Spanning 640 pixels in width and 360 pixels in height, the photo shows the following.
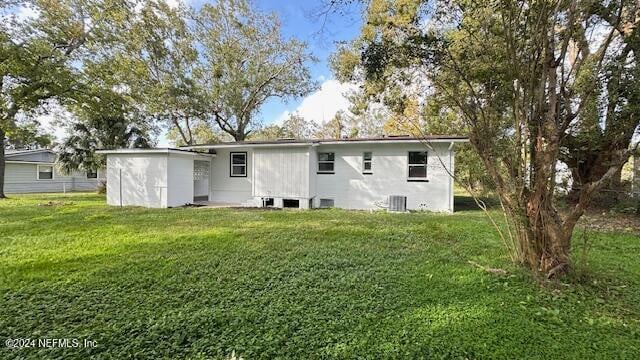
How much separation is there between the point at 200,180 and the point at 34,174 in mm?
16485

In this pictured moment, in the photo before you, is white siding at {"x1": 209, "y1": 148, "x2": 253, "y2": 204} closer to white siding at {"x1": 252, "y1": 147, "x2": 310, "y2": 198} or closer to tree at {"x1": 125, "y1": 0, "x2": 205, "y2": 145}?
white siding at {"x1": 252, "y1": 147, "x2": 310, "y2": 198}

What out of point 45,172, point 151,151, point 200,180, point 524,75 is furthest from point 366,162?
point 45,172

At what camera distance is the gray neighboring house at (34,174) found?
2064 centimetres

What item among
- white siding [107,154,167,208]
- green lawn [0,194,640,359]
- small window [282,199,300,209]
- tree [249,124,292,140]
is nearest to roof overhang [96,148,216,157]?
white siding [107,154,167,208]

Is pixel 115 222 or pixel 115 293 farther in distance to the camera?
pixel 115 222

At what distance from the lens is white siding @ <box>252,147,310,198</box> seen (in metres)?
11.7

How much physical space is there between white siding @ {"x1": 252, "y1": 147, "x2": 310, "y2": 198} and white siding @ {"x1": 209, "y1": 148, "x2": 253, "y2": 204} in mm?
1288

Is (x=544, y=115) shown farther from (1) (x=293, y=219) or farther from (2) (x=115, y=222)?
(2) (x=115, y=222)

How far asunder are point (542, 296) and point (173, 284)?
4425 mm

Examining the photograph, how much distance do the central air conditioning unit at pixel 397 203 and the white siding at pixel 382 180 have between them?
0.67 ft

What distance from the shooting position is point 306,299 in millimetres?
3508

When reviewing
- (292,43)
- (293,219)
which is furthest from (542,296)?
(292,43)


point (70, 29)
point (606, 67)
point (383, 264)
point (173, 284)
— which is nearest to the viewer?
point (173, 284)

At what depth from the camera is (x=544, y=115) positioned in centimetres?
407
